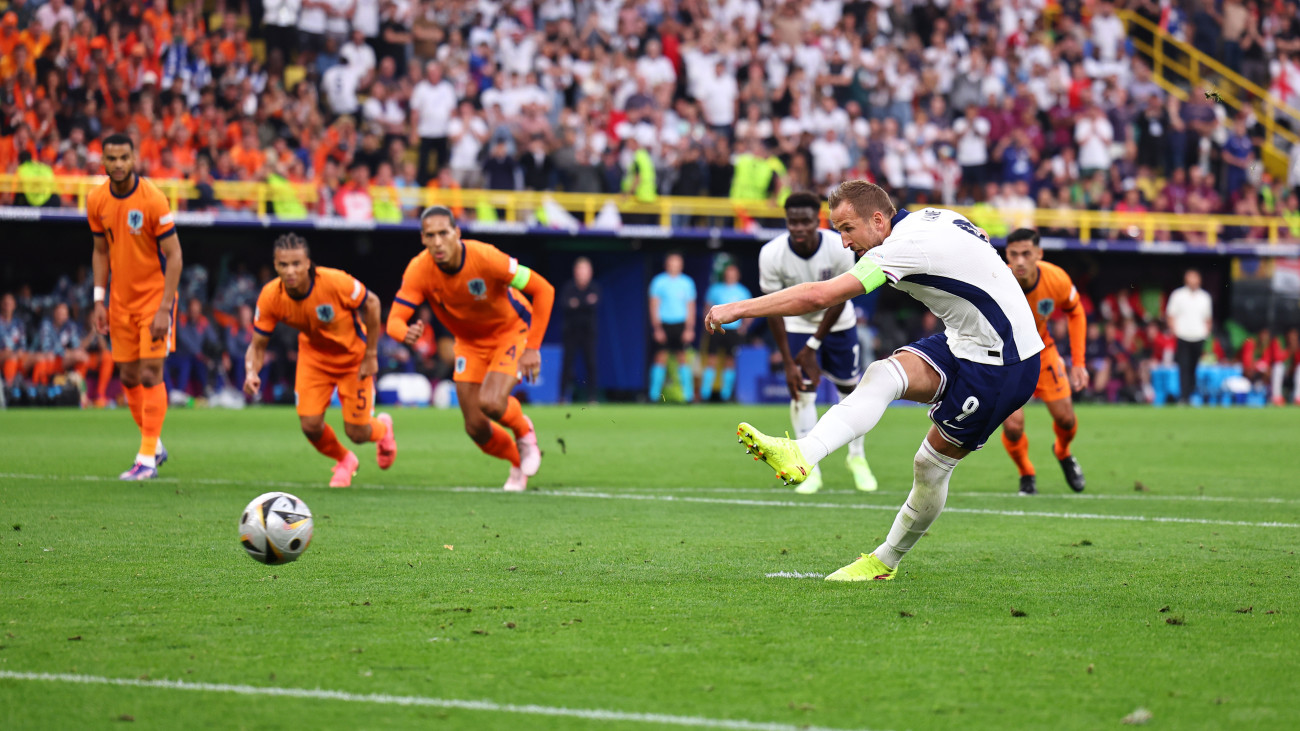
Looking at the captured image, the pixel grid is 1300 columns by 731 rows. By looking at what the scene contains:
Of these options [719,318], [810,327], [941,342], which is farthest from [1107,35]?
[719,318]

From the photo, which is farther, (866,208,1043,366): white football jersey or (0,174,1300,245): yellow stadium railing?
(0,174,1300,245): yellow stadium railing

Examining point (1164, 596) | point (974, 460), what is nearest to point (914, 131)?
point (974, 460)

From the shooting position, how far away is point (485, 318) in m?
10.3

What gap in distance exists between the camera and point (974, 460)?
44.3 feet

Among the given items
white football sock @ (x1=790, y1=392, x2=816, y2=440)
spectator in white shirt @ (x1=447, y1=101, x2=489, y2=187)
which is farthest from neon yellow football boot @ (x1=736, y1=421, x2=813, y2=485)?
spectator in white shirt @ (x1=447, y1=101, x2=489, y2=187)

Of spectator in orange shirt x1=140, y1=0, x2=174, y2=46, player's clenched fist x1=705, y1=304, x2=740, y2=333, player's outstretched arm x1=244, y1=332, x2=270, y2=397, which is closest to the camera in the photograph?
player's clenched fist x1=705, y1=304, x2=740, y2=333

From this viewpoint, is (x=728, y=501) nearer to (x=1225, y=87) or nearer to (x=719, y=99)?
(x=719, y=99)

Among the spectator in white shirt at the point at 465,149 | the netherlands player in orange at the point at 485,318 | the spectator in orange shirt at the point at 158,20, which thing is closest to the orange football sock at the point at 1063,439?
the netherlands player in orange at the point at 485,318

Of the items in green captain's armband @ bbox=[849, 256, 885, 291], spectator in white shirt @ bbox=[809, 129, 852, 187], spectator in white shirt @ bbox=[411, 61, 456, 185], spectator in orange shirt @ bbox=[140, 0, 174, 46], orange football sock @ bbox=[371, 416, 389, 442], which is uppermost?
spectator in orange shirt @ bbox=[140, 0, 174, 46]

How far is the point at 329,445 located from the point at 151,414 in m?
1.38

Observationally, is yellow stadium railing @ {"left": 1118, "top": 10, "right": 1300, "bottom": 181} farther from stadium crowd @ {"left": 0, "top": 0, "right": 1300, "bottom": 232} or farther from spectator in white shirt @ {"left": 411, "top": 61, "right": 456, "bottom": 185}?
spectator in white shirt @ {"left": 411, "top": 61, "right": 456, "bottom": 185}

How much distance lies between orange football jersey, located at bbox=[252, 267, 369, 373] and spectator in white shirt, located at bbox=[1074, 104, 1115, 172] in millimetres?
20047

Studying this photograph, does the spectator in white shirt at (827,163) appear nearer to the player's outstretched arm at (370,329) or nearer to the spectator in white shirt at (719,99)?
the spectator in white shirt at (719,99)

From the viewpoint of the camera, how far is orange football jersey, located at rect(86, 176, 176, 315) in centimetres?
1025
